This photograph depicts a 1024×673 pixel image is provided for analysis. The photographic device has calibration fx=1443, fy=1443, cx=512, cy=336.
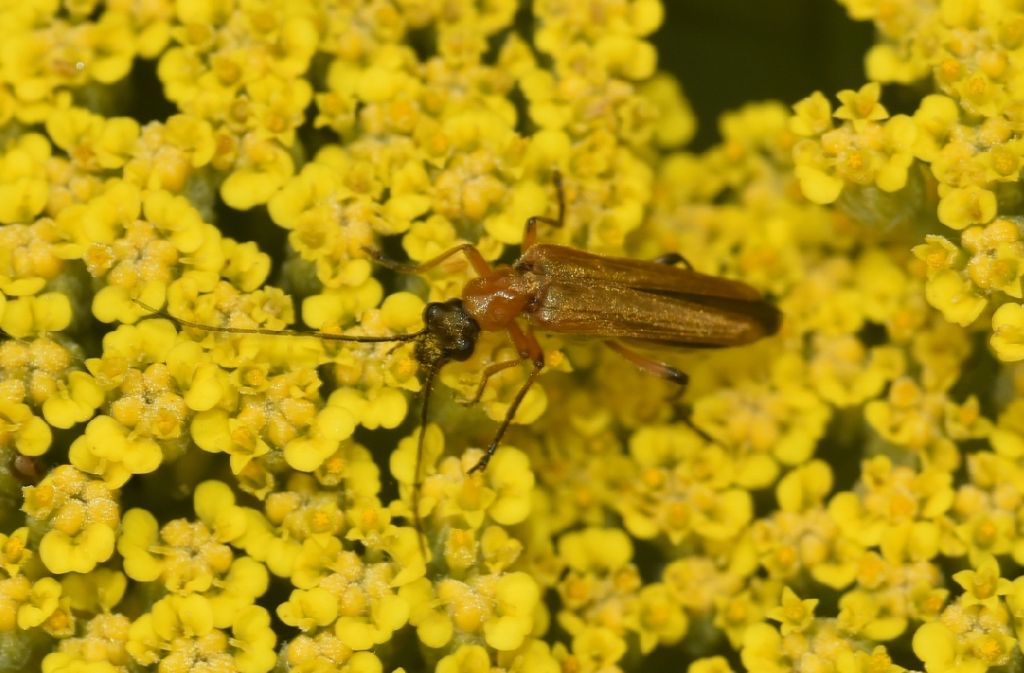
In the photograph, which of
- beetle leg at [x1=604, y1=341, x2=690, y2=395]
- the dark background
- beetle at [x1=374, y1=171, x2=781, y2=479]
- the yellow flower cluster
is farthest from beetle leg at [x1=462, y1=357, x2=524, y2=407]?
the dark background

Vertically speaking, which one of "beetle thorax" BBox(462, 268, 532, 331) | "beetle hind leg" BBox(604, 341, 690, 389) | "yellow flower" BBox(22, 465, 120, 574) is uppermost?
"beetle thorax" BBox(462, 268, 532, 331)

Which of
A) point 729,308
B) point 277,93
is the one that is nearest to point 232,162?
point 277,93

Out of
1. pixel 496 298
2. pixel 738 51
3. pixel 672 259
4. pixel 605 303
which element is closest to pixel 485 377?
pixel 496 298

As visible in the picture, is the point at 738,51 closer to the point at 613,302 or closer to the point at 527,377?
the point at 613,302

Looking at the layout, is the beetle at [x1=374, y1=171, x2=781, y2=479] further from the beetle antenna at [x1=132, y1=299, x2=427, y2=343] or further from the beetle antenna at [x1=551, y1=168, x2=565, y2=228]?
the beetle antenna at [x1=132, y1=299, x2=427, y2=343]

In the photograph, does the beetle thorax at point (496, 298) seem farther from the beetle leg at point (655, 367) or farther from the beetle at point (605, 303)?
the beetle leg at point (655, 367)

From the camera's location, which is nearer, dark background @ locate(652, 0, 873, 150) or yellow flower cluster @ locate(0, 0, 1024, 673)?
yellow flower cluster @ locate(0, 0, 1024, 673)

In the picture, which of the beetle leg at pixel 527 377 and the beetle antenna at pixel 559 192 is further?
the beetle antenna at pixel 559 192

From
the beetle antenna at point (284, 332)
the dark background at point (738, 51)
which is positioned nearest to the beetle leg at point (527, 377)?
the beetle antenna at point (284, 332)
